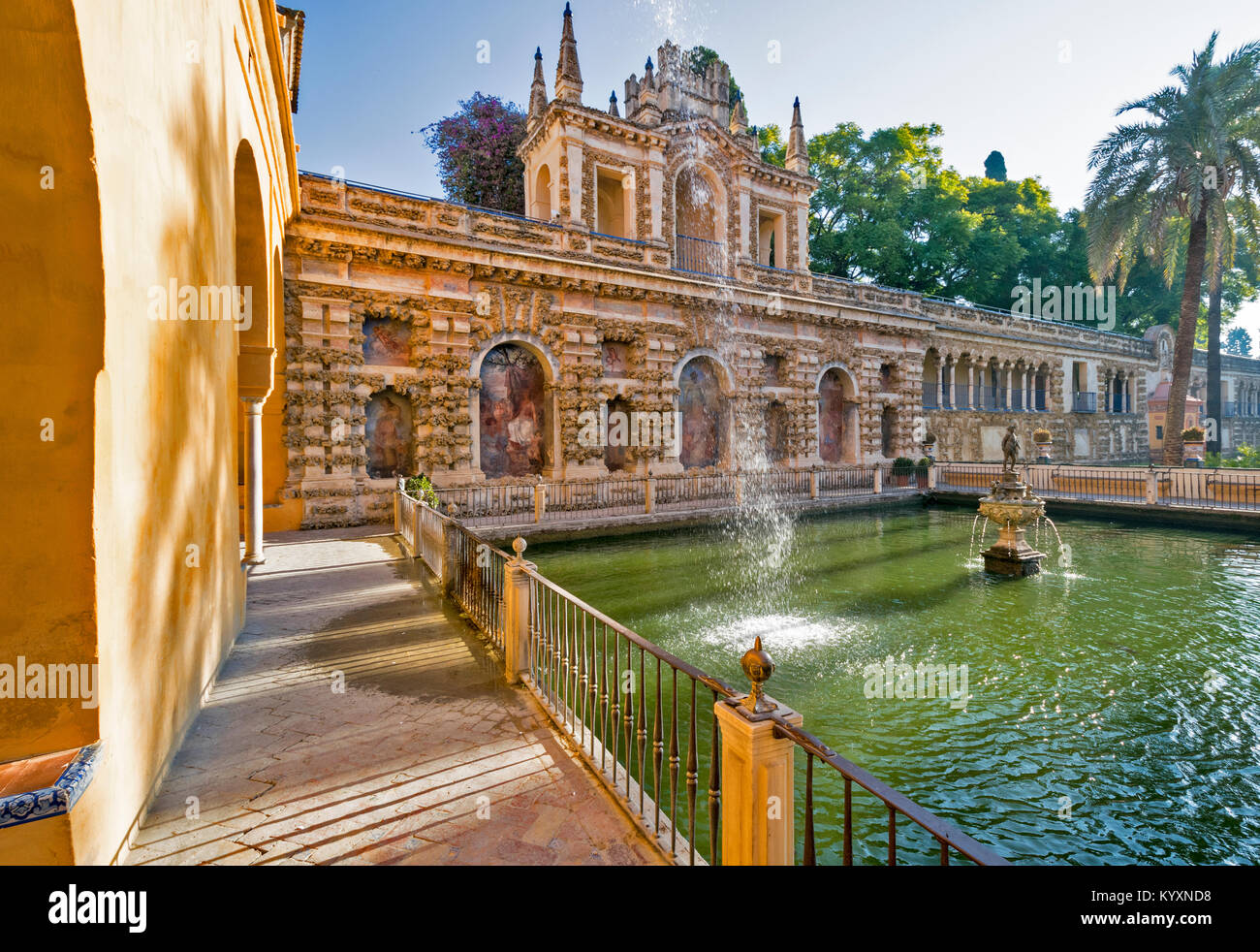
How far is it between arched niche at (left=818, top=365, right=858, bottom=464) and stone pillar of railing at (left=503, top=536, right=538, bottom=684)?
21189mm

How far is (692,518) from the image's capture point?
52.6 ft

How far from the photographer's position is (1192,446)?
20484 mm

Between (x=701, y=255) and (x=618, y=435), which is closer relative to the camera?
(x=618, y=435)

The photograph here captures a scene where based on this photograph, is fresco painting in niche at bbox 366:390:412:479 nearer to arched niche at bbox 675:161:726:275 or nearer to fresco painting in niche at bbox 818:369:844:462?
arched niche at bbox 675:161:726:275

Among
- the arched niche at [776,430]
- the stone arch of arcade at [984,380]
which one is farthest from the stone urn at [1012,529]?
the stone arch of arcade at [984,380]

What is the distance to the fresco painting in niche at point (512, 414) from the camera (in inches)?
663

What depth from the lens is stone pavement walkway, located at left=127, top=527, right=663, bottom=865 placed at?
2.90 metres

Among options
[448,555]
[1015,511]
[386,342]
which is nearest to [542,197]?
[386,342]

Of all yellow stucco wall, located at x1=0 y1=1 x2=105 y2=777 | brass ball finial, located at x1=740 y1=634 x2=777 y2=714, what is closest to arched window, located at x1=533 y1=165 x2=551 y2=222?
yellow stucco wall, located at x1=0 y1=1 x2=105 y2=777

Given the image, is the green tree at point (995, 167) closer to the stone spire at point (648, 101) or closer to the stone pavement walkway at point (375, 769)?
the stone spire at point (648, 101)

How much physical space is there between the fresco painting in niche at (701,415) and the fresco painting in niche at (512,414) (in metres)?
5.27

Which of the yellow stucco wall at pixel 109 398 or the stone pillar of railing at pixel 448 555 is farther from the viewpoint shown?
the stone pillar of railing at pixel 448 555

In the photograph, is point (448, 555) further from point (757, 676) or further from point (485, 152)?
point (485, 152)

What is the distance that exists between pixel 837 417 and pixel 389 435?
17996 millimetres
